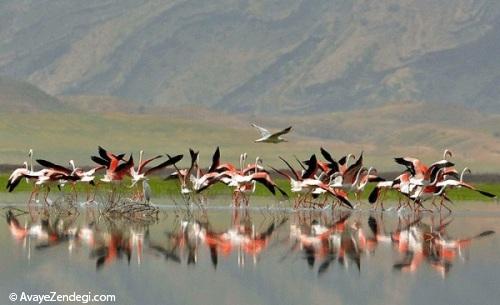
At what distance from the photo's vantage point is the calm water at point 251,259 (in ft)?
49.4

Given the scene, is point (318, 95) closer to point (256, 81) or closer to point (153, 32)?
point (256, 81)

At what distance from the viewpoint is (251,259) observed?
1822 cm

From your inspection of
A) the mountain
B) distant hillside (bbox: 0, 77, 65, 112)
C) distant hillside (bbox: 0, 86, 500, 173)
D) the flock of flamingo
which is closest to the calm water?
the flock of flamingo

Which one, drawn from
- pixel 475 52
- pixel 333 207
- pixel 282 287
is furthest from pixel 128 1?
pixel 282 287

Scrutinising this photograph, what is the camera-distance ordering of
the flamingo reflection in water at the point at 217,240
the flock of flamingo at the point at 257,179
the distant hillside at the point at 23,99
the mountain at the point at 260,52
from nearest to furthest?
the flamingo reflection in water at the point at 217,240, the flock of flamingo at the point at 257,179, the distant hillside at the point at 23,99, the mountain at the point at 260,52

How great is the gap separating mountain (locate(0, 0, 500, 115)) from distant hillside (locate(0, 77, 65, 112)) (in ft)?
187

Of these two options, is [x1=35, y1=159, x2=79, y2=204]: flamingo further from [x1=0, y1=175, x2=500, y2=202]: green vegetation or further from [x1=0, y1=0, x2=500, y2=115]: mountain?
[x1=0, y1=0, x2=500, y2=115]: mountain

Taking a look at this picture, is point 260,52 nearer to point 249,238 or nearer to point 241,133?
point 241,133

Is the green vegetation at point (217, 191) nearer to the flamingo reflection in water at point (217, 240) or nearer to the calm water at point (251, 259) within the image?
the calm water at point (251, 259)

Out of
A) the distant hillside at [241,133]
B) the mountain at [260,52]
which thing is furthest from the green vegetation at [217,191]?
the mountain at [260,52]

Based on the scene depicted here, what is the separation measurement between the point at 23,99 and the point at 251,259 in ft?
285

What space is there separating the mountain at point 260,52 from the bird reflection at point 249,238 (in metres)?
136

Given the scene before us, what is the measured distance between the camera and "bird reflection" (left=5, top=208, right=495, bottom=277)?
18266 millimetres

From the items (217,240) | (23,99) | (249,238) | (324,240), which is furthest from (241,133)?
(217,240)
